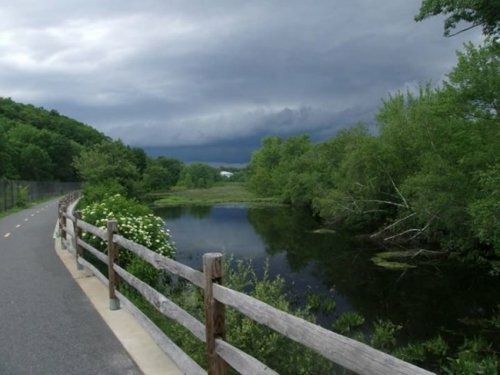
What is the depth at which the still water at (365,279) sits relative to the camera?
16.0 metres

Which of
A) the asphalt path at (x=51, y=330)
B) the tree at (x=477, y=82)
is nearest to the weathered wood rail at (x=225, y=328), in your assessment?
the asphalt path at (x=51, y=330)

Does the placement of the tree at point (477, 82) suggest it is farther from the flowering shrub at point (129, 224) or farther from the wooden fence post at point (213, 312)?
the wooden fence post at point (213, 312)

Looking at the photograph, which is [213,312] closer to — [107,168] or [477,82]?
[477,82]

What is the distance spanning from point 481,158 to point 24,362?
903 inches

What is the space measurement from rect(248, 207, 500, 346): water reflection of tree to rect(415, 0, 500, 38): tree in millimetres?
9509

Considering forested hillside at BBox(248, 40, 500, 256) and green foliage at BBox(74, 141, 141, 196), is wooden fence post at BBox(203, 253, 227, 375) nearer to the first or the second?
forested hillside at BBox(248, 40, 500, 256)

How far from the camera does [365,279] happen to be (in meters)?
21.6

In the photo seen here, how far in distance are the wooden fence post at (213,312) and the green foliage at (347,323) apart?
9.79 metres

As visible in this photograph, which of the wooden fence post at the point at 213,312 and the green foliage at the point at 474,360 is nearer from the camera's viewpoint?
the wooden fence post at the point at 213,312

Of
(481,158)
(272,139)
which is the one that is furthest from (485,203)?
(272,139)

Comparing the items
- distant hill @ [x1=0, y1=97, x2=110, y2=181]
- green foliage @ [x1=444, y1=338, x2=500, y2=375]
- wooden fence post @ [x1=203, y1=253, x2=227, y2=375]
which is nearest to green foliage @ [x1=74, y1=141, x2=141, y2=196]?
green foliage @ [x1=444, y1=338, x2=500, y2=375]

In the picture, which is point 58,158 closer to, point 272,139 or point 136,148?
point 136,148

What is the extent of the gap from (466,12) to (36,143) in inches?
4217

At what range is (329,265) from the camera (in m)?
25.0
